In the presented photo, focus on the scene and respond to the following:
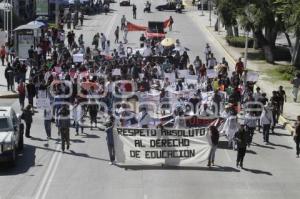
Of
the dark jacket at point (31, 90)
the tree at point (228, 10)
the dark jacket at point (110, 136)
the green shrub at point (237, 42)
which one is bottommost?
the dark jacket at point (110, 136)

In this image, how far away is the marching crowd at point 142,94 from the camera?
83.4 feet

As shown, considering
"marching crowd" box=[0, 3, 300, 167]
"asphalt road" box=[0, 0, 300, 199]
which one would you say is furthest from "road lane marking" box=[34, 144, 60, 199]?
"marching crowd" box=[0, 3, 300, 167]

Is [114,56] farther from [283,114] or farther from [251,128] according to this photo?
[251,128]

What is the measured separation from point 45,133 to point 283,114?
36.5ft

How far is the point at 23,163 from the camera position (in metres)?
23.0

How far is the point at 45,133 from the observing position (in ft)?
89.9

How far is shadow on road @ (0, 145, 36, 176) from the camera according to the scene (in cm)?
2197

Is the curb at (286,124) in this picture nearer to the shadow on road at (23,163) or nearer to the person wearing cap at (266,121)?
the person wearing cap at (266,121)

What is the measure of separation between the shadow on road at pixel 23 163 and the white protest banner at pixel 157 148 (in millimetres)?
2961

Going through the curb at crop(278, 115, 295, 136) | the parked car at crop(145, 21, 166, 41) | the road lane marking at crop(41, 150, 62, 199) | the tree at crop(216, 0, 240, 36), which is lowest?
the road lane marking at crop(41, 150, 62, 199)

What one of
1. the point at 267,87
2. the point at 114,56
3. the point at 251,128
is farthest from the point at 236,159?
the point at 114,56

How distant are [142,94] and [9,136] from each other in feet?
35.0

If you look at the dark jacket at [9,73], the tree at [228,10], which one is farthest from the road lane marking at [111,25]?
the dark jacket at [9,73]

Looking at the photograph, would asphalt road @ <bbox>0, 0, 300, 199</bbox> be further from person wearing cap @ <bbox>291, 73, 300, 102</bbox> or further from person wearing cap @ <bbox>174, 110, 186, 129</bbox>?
person wearing cap @ <bbox>291, 73, 300, 102</bbox>
